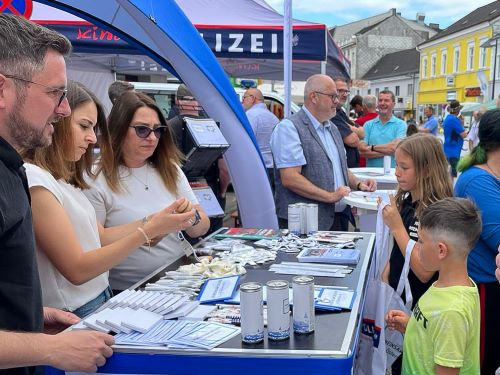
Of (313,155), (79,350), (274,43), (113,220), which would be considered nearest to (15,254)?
(79,350)

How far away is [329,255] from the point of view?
7.95 feet

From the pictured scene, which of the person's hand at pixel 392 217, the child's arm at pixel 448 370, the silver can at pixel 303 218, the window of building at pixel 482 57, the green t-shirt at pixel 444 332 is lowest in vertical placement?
the child's arm at pixel 448 370

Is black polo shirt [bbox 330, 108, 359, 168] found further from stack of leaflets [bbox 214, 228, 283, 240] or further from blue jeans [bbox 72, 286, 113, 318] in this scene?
blue jeans [bbox 72, 286, 113, 318]

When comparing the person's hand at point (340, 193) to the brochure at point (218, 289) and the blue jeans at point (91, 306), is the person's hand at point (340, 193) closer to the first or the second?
the brochure at point (218, 289)

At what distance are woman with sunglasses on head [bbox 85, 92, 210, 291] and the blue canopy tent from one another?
1015mm

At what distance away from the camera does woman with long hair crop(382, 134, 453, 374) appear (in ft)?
8.23

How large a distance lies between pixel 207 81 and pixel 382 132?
3.01 m

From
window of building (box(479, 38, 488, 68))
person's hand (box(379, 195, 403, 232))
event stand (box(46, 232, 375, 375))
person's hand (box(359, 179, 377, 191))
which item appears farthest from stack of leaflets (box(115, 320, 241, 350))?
window of building (box(479, 38, 488, 68))

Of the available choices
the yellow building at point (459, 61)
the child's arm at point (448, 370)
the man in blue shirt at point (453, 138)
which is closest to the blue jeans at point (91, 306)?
the child's arm at point (448, 370)

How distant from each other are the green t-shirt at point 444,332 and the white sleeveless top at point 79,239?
1316 mm

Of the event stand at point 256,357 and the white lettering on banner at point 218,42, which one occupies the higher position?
the white lettering on banner at point 218,42

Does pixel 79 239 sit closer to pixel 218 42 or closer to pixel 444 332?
pixel 444 332

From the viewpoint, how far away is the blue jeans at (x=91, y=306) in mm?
1912

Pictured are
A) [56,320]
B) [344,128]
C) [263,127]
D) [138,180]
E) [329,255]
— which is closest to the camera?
[56,320]
